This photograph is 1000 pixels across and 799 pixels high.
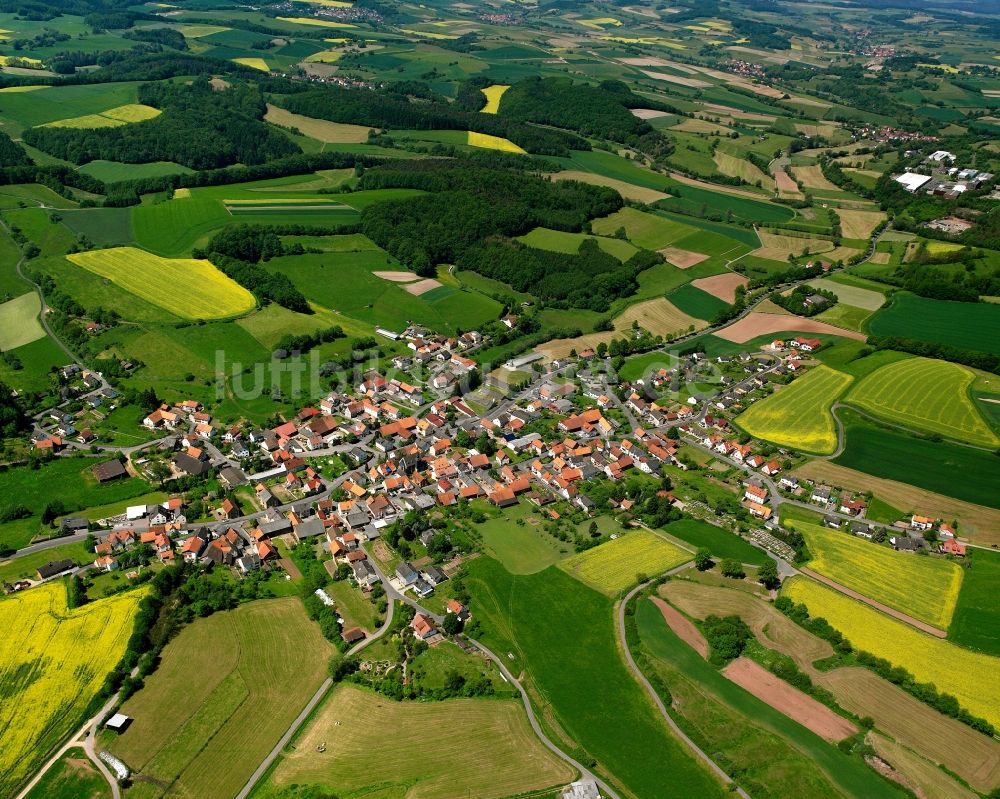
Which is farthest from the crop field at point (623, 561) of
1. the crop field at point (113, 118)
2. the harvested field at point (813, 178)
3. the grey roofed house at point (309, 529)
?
the crop field at point (113, 118)

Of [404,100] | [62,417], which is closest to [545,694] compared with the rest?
[62,417]

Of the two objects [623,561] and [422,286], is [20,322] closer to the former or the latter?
[422,286]

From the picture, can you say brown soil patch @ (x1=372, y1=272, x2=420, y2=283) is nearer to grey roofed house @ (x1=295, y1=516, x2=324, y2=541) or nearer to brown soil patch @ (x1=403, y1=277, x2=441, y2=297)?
brown soil patch @ (x1=403, y1=277, x2=441, y2=297)

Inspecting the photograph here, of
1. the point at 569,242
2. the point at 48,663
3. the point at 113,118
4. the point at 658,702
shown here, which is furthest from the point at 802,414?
the point at 113,118

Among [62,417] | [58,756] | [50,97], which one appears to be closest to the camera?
[58,756]

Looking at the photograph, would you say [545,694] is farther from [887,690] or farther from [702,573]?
[887,690]

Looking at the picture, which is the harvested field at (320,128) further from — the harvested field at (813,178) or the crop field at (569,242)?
the harvested field at (813,178)
